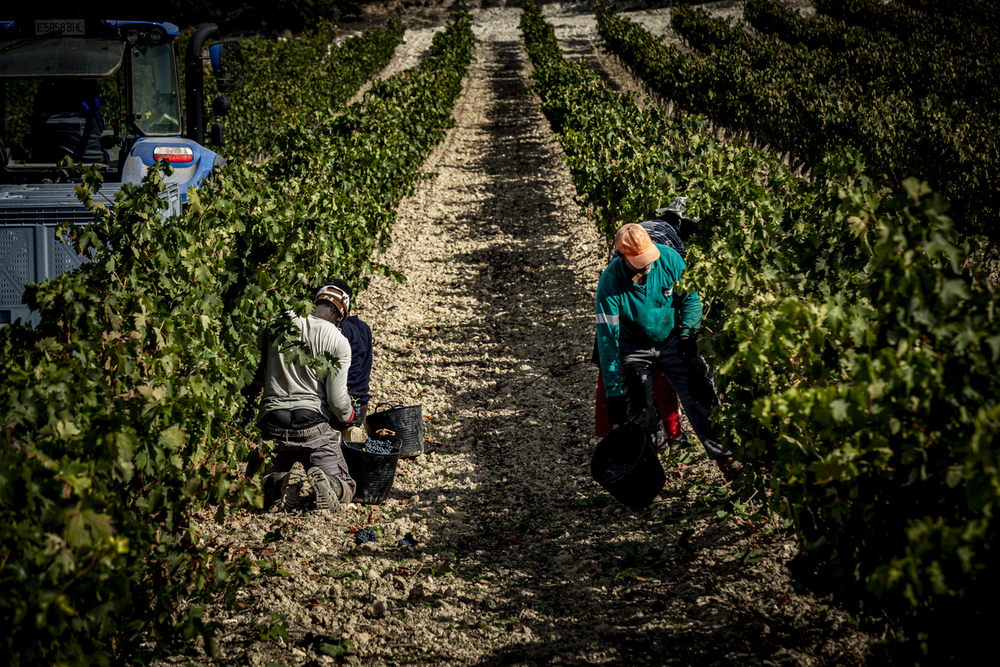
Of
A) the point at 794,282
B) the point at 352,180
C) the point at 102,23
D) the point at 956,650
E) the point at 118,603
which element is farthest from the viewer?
the point at 352,180

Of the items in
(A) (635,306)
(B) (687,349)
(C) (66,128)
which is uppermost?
(C) (66,128)

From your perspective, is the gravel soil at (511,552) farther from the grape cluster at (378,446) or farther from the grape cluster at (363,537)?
the grape cluster at (378,446)

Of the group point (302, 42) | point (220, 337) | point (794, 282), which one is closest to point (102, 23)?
point (220, 337)

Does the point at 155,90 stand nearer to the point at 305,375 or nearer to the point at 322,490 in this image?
the point at 305,375

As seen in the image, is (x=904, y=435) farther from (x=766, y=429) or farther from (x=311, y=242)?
(x=311, y=242)

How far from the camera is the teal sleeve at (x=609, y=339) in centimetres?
419

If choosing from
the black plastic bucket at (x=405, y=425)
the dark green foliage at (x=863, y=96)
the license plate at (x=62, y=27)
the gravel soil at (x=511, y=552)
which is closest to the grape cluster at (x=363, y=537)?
the gravel soil at (x=511, y=552)

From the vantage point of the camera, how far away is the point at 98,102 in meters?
7.13

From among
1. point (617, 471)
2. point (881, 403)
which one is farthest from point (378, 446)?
point (881, 403)

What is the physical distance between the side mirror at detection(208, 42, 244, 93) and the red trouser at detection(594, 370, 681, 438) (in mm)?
4389

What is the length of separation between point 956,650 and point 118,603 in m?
2.71

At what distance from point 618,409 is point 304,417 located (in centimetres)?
192

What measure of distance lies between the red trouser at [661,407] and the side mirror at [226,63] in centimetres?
439

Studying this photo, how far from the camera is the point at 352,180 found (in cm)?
763
